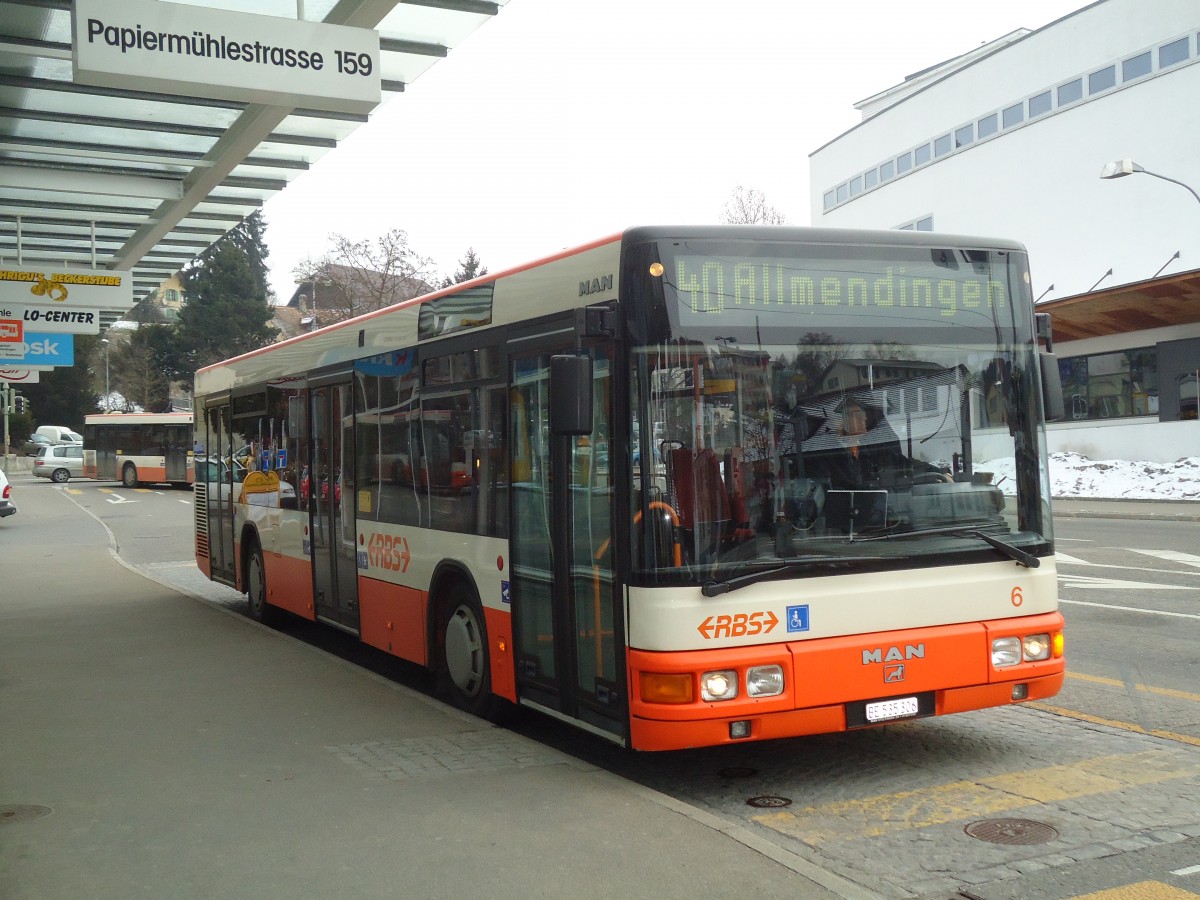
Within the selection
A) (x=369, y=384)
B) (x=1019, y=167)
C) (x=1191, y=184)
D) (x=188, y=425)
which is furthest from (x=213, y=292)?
(x=369, y=384)

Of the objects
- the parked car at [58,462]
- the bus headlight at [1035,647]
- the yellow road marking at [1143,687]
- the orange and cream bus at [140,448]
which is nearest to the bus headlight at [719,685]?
the bus headlight at [1035,647]

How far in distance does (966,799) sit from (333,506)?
20.2 ft

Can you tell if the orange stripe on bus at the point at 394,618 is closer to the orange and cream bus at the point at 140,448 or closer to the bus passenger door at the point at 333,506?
the bus passenger door at the point at 333,506

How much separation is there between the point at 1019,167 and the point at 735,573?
135ft

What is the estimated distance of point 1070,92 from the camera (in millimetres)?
Result: 40500

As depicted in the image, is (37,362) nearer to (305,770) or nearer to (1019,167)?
(305,770)

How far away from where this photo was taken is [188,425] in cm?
5197

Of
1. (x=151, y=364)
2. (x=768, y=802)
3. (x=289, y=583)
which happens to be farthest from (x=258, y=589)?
(x=151, y=364)

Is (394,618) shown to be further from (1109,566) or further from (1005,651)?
(1109,566)

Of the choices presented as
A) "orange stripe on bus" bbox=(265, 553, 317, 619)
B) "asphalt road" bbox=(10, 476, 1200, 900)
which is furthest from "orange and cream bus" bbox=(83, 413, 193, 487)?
"asphalt road" bbox=(10, 476, 1200, 900)

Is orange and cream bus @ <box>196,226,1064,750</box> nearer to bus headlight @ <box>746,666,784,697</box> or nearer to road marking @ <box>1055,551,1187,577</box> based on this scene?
bus headlight @ <box>746,666,784,697</box>

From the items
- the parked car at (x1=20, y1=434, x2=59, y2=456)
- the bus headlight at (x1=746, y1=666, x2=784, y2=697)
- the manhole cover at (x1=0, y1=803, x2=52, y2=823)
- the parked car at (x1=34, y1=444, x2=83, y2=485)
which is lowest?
the manhole cover at (x1=0, y1=803, x2=52, y2=823)

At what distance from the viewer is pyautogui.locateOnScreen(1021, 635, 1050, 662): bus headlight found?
21.2ft

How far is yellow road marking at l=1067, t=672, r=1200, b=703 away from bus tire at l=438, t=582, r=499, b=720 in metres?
4.14
